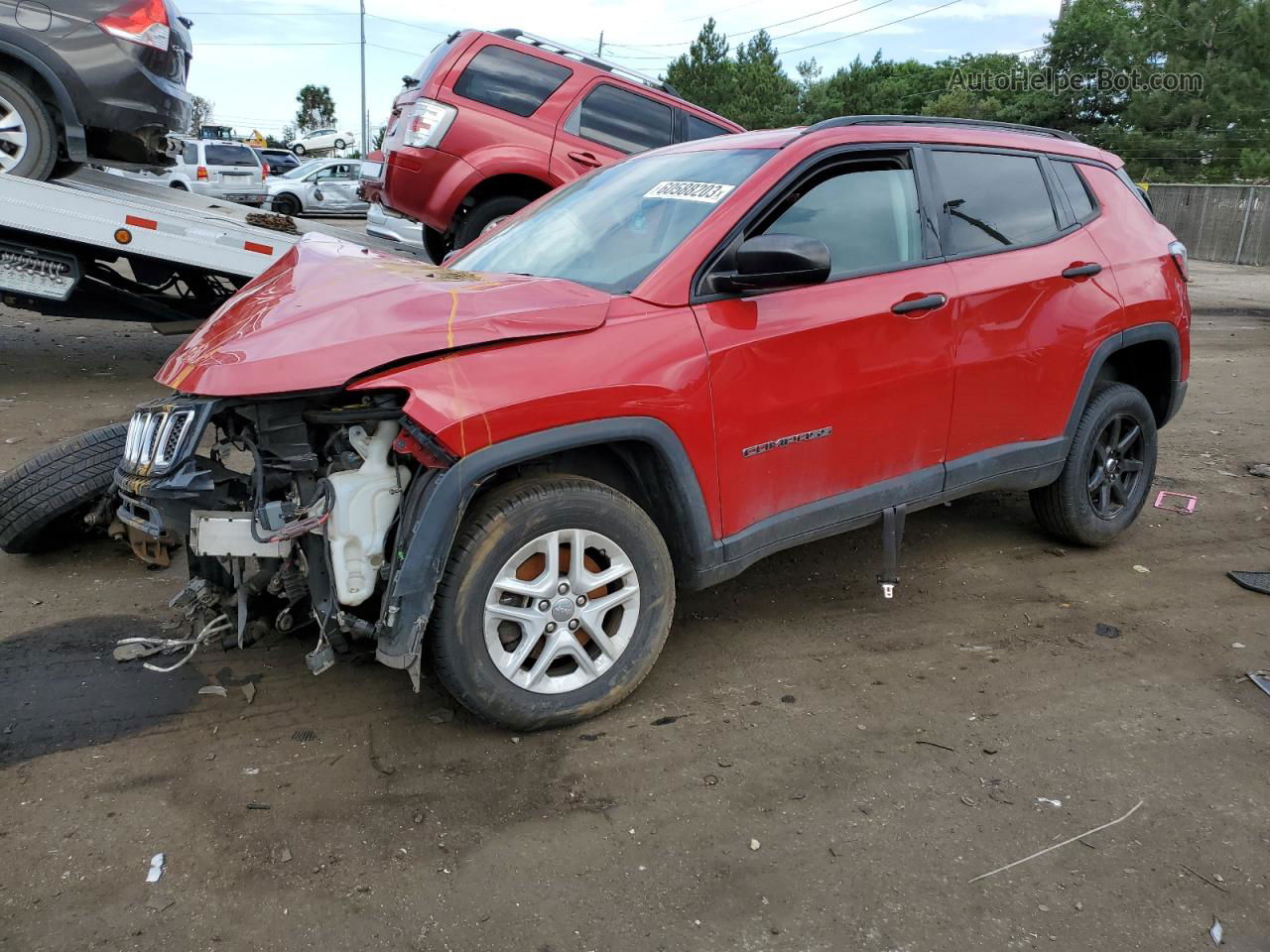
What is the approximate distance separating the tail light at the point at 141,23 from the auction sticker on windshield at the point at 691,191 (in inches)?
190

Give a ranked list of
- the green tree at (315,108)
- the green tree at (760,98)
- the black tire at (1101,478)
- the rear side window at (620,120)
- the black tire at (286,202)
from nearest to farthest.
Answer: the black tire at (1101,478), the rear side window at (620,120), the black tire at (286,202), the green tree at (760,98), the green tree at (315,108)

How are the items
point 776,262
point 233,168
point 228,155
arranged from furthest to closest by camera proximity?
point 228,155 < point 233,168 < point 776,262

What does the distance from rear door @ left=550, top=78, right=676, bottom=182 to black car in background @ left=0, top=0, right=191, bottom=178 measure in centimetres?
316

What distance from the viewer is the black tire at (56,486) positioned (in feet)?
13.1

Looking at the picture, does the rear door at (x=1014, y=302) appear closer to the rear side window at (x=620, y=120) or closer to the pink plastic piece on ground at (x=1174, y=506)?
the pink plastic piece on ground at (x=1174, y=506)

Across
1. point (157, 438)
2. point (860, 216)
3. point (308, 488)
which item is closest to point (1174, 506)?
point (860, 216)

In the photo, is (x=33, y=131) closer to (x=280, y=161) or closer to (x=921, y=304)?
(x=921, y=304)

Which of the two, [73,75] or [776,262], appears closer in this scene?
[776,262]

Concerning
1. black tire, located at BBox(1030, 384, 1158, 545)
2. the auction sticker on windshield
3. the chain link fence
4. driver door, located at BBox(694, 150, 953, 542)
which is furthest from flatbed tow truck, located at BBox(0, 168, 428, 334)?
the chain link fence

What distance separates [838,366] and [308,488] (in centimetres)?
182

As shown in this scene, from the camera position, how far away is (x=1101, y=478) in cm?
468

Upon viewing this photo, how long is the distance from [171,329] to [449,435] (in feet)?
19.4

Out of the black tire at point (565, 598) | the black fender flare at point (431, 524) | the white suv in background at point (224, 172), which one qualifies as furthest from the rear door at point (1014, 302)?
the white suv in background at point (224, 172)

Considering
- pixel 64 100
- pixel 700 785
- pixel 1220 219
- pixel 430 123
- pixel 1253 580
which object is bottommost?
pixel 700 785
